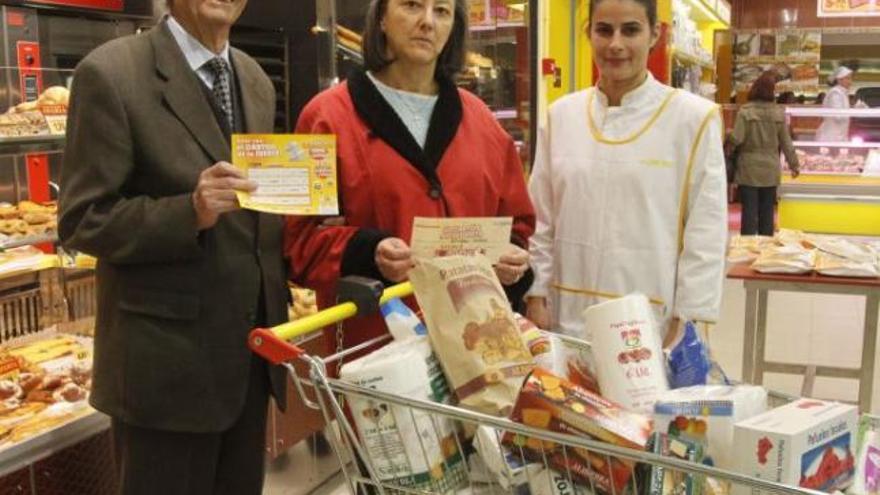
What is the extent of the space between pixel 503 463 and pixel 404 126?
863 mm

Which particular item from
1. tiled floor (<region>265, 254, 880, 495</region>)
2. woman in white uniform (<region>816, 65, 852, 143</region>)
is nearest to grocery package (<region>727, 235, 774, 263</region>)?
tiled floor (<region>265, 254, 880, 495</region>)

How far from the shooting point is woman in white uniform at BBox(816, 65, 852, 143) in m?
10.5

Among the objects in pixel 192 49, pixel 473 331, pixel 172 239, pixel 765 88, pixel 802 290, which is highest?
pixel 765 88

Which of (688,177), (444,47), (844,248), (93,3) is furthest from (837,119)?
(444,47)

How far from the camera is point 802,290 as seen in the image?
12.6ft

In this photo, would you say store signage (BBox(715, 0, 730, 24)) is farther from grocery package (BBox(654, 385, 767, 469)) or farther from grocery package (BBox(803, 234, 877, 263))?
grocery package (BBox(654, 385, 767, 469))

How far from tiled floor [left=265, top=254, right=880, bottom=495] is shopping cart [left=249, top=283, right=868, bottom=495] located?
84.2 inches

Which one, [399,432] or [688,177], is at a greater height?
[688,177]

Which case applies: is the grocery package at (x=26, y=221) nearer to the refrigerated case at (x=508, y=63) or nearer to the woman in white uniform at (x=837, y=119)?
the refrigerated case at (x=508, y=63)

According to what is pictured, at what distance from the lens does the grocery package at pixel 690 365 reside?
1599 mm

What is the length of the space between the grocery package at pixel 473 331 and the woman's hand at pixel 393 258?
20 cm

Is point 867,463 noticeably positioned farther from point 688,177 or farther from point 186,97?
point 186,97

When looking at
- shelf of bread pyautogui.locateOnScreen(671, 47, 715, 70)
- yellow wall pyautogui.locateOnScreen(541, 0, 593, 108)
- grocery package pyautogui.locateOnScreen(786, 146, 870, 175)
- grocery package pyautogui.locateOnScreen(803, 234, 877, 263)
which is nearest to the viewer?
grocery package pyautogui.locateOnScreen(803, 234, 877, 263)

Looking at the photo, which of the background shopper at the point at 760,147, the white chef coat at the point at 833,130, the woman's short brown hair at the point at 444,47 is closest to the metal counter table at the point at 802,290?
the woman's short brown hair at the point at 444,47
